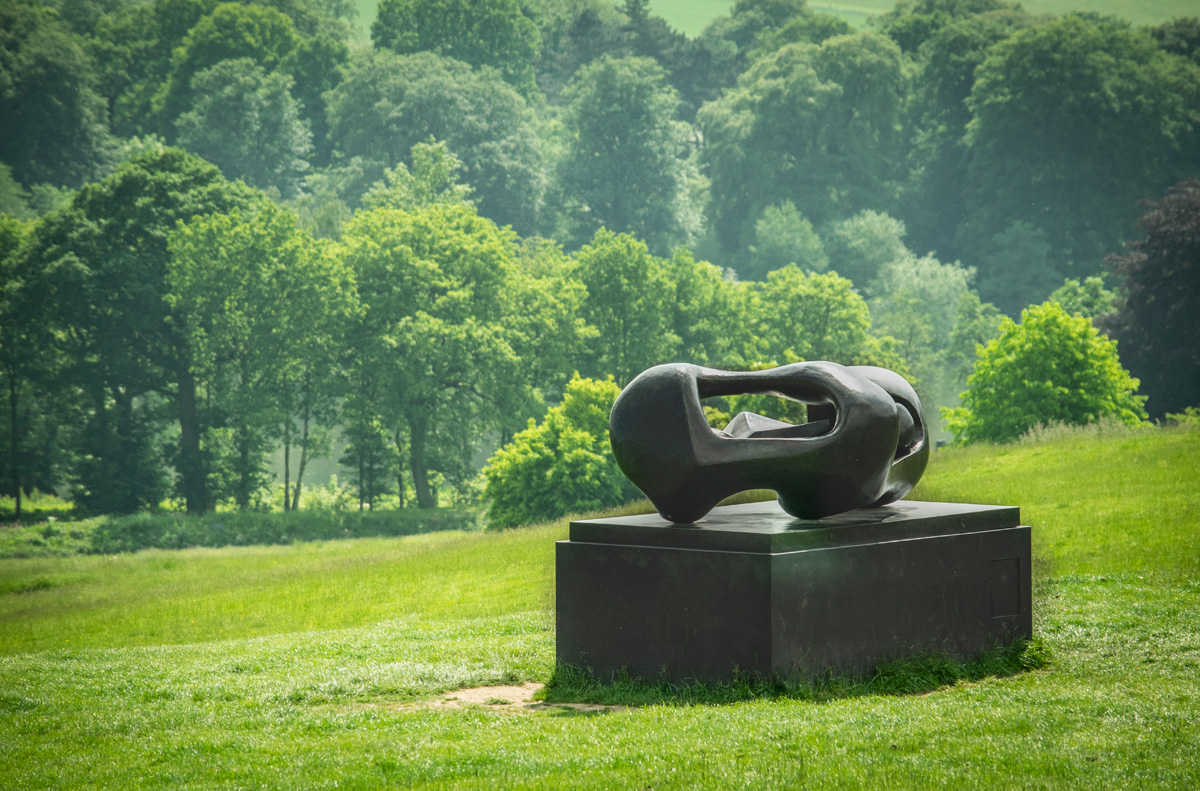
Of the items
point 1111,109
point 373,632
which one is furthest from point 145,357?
point 1111,109

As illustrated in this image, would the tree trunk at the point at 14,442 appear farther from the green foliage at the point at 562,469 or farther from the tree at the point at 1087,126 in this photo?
the tree at the point at 1087,126

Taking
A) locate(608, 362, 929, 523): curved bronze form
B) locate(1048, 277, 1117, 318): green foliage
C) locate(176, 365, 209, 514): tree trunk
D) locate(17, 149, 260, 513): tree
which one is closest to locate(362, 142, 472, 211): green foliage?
locate(17, 149, 260, 513): tree

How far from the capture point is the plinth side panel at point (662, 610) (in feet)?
30.5

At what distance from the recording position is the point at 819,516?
10531 millimetres

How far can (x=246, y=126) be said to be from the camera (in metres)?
73.8

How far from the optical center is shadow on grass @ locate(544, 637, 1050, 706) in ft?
30.3

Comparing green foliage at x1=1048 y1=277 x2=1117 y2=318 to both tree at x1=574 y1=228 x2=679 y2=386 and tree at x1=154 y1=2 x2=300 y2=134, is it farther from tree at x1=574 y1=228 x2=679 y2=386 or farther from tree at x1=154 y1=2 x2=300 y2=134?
tree at x1=154 y1=2 x2=300 y2=134

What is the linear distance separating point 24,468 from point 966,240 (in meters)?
60.5

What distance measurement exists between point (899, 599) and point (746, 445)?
193 cm

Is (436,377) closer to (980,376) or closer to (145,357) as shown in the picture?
(145,357)

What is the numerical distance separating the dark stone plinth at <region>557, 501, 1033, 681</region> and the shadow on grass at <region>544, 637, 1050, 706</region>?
0.10m

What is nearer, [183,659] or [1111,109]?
[183,659]

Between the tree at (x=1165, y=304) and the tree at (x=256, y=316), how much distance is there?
31450mm

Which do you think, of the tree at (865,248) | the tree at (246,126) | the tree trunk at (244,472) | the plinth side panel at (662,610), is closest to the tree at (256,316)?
the tree trunk at (244,472)
